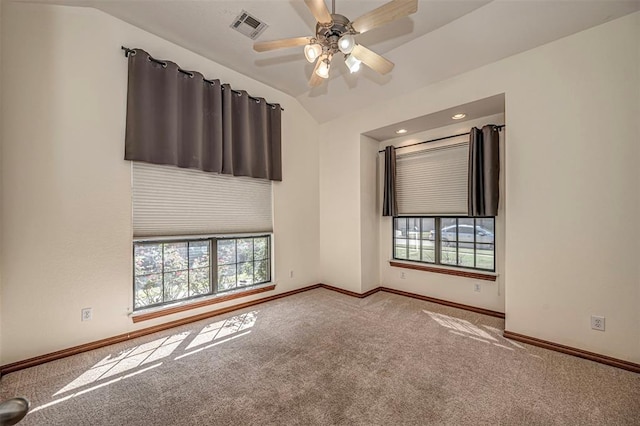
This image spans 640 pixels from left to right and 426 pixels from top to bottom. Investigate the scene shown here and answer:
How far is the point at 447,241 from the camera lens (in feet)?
13.6

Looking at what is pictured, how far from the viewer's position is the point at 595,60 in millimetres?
2525

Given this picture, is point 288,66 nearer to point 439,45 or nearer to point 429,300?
point 439,45

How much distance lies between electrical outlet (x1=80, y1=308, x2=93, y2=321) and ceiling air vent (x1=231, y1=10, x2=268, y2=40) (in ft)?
10.7

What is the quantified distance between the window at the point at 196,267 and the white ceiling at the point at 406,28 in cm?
236

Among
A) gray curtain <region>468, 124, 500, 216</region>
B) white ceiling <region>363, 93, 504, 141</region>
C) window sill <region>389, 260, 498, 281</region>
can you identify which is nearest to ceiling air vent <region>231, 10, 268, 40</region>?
white ceiling <region>363, 93, 504, 141</region>

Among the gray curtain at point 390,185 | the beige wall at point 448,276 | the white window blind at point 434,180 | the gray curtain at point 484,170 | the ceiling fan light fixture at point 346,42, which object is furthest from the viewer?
the gray curtain at point 390,185

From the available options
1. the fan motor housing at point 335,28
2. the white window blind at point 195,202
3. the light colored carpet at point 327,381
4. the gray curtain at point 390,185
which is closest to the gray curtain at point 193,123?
the white window blind at point 195,202

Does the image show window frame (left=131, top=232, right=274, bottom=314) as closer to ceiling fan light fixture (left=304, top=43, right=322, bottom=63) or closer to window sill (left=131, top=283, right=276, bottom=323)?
window sill (left=131, top=283, right=276, bottom=323)

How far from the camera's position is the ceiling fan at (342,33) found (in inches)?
73.0

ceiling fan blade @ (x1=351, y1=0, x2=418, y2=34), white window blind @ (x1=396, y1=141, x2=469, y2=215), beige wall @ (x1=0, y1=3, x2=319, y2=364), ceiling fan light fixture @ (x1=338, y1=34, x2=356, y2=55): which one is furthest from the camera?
white window blind @ (x1=396, y1=141, x2=469, y2=215)

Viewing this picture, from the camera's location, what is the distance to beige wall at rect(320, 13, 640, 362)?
7.87 ft

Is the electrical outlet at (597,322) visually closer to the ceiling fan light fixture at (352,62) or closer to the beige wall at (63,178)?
the ceiling fan light fixture at (352,62)

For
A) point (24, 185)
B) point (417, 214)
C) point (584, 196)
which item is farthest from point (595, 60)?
point (24, 185)

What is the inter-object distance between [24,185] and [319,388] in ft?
9.94
